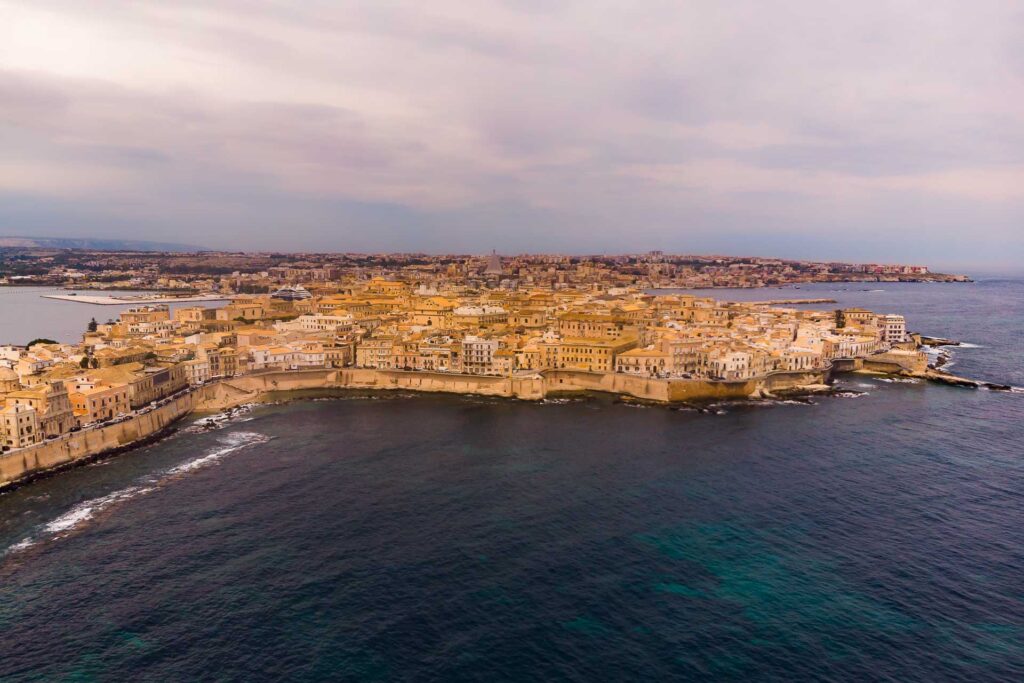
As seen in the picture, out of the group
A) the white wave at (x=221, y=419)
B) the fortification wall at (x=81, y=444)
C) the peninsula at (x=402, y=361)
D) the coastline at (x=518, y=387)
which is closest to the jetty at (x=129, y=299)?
the peninsula at (x=402, y=361)

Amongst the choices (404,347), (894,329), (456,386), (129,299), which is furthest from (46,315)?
(894,329)

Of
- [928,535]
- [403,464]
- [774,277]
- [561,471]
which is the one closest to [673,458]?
[561,471]

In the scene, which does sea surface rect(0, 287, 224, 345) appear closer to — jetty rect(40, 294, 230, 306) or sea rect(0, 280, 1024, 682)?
jetty rect(40, 294, 230, 306)

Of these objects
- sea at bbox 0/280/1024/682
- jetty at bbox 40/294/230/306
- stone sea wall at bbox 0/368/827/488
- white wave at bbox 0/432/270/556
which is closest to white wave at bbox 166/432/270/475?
white wave at bbox 0/432/270/556

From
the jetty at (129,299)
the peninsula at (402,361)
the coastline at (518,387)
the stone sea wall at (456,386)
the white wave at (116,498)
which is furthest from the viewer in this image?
the jetty at (129,299)

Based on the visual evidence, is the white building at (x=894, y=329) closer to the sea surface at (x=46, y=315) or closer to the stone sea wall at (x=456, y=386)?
the stone sea wall at (x=456, y=386)
